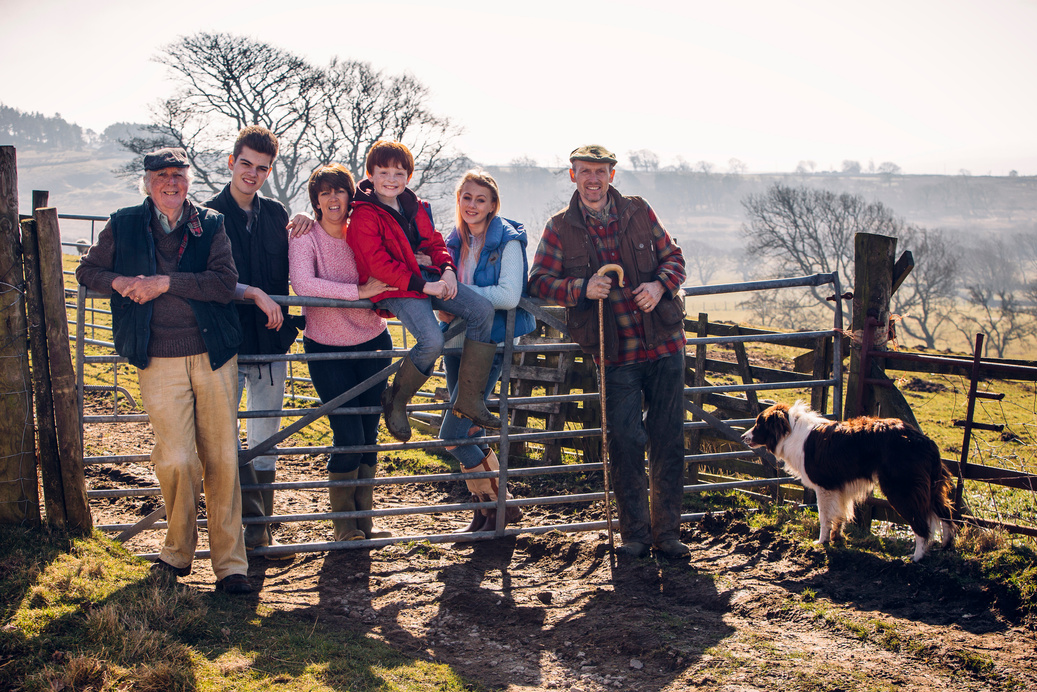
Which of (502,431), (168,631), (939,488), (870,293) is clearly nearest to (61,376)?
(168,631)

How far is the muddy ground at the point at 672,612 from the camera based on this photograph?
3.11 meters

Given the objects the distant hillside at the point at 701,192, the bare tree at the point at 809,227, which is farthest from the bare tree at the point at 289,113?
the distant hillside at the point at 701,192

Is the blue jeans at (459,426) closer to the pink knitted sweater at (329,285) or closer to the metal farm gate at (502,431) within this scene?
the metal farm gate at (502,431)

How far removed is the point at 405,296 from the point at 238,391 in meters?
1.10

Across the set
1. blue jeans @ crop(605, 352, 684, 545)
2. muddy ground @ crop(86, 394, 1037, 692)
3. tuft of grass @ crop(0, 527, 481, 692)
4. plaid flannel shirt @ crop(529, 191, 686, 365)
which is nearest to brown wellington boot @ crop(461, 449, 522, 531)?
muddy ground @ crop(86, 394, 1037, 692)

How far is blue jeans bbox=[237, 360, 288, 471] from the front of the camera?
437cm

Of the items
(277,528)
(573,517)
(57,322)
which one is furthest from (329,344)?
(573,517)

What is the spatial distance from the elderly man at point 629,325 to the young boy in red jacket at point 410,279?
58cm

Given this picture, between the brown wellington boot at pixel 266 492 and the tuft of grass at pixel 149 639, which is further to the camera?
the brown wellington boot at pixel 266 492

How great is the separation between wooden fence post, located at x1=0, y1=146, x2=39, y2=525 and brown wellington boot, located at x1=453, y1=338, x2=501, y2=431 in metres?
2.43

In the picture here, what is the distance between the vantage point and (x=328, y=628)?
11.6ft

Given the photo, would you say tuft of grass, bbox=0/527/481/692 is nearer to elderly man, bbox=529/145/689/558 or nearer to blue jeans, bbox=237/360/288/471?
blue jeans, bbox=237/360/288/471

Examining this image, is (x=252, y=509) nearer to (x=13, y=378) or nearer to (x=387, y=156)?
(x=13, y=378)

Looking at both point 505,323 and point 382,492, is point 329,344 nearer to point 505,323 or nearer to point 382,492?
point 505,323
